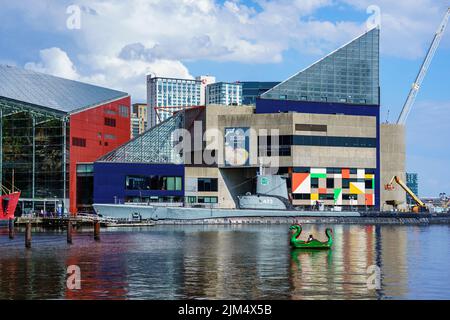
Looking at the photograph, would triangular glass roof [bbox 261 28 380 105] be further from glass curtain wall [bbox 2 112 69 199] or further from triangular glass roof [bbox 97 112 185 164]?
glass curtain wall [bbox 2 112 69 199]

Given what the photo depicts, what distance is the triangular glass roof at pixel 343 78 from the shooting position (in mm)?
147500

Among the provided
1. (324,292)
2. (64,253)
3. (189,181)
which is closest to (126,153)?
(189,181)

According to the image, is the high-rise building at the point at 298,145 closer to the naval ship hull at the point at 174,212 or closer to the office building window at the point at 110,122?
the office building window at the point at 110,122

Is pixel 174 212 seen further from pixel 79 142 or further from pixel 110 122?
pixel 110 122

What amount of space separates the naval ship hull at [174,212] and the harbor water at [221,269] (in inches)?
1302

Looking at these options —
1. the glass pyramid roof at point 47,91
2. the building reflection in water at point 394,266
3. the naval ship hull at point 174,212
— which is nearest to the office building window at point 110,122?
the glass pyramid roof at point 47,91

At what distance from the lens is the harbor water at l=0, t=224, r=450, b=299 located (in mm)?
43281

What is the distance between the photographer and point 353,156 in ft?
468

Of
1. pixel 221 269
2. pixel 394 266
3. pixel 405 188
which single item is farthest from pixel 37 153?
pixel 394 266

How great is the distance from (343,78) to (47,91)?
5838 centimetres

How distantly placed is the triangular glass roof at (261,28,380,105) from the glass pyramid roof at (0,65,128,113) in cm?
3599

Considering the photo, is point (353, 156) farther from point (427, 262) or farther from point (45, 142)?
point (427, 262)

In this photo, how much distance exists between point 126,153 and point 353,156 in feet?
143
